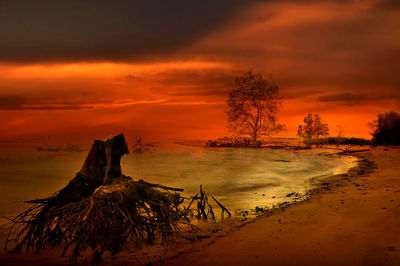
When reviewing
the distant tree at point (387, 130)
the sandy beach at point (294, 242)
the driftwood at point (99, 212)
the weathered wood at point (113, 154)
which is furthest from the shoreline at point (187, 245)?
the distant tree at point (387, 130)

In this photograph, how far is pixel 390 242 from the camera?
17.7 ft

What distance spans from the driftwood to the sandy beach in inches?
11.6

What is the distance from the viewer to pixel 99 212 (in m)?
5.53

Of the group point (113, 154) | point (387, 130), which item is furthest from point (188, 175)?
point (387, 130)

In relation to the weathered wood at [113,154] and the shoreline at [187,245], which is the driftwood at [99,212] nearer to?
the weathered wood at [113,154]

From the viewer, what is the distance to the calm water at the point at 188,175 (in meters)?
A: 11.4

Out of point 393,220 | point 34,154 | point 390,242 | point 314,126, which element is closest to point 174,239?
point 390,242

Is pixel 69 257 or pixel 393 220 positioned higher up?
pixel 393 220

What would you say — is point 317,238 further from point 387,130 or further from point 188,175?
point 387,130

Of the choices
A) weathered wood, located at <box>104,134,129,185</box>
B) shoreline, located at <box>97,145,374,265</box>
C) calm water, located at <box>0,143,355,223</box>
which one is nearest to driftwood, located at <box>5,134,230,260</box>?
weathered wood, located at <box>104,134,129,185</box>

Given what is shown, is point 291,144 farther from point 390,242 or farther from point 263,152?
point 390,242

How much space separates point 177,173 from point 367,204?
10.8 metres

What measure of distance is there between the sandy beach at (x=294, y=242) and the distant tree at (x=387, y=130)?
2550 centimetres

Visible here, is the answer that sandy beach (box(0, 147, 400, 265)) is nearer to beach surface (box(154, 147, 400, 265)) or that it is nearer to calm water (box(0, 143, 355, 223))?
beach surface (box(154, 147, 400, 265))
